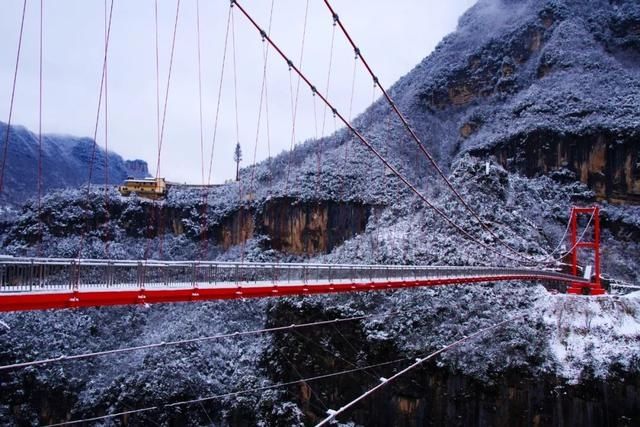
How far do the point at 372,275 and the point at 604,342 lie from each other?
12.8 m

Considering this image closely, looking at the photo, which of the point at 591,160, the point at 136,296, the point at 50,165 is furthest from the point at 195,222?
the point at 136,296

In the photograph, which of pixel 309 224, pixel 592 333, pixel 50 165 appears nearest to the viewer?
pixel 592 333

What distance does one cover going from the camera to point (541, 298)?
2422 centimetres

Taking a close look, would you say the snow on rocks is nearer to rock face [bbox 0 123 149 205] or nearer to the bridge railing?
the bridge railing

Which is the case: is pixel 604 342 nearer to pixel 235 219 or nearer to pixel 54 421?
pixel 54 421

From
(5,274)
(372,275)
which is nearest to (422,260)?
(372,275)

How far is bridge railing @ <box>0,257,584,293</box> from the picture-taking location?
686 cm

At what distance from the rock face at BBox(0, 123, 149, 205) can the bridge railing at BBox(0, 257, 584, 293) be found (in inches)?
2222

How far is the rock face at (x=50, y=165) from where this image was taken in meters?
67.7

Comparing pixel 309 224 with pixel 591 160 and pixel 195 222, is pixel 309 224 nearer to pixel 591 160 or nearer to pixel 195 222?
pixel 195 222

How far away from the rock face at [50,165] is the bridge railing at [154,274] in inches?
2222

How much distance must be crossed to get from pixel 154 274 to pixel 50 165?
287 feet

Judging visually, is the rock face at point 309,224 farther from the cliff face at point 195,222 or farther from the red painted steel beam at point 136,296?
the red painted steel beam at point 136,296

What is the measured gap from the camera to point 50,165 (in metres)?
83.4
